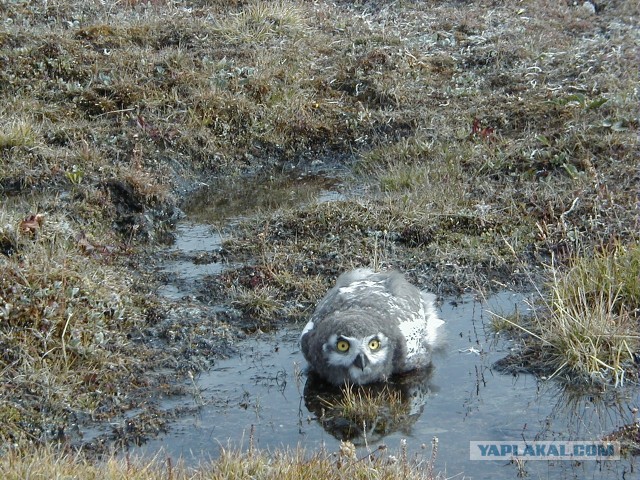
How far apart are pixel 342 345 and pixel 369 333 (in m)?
0.23

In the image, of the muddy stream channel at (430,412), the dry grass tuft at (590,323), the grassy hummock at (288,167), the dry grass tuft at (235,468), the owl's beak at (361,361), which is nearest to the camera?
the dry grass tuft at (235,468)

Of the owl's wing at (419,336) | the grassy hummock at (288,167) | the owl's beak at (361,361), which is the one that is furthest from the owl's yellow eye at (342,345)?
the grassy hummock at (288,167)

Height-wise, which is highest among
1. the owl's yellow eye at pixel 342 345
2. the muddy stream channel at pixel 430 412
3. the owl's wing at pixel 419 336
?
the owl's yellow eye at pixel 342 345

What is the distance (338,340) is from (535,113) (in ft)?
19.3

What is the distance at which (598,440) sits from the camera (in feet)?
22.0

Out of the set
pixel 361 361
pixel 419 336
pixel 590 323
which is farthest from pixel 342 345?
pixel 590 323

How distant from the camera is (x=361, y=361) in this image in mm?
7273

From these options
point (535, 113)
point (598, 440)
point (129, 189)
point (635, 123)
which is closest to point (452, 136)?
point (535, 113)

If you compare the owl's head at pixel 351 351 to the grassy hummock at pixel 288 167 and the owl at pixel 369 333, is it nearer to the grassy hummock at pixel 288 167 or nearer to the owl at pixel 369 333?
the owl at pixel 369 333

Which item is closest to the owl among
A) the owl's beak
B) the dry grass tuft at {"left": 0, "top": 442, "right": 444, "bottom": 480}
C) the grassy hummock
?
the owl's beak

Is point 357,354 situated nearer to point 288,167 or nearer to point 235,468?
point 235,468

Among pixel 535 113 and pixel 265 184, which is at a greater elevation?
pixel 535 113

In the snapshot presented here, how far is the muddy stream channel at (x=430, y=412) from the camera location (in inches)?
259

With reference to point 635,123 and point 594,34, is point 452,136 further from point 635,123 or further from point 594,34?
point 594,34
